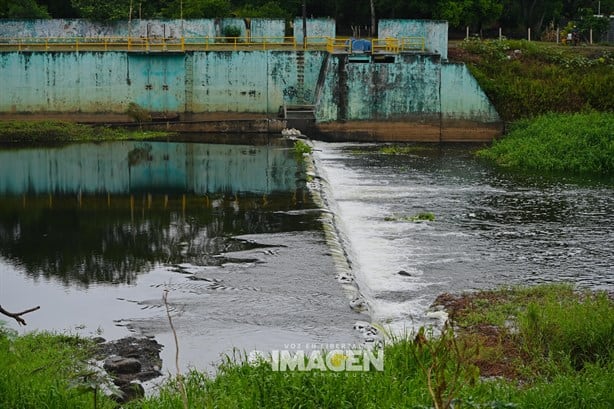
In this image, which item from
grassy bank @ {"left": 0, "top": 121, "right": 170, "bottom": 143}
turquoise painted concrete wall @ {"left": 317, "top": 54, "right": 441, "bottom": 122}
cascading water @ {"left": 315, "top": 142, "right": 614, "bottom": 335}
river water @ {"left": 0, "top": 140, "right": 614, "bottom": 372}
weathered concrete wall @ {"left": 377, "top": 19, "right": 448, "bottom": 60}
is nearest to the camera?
river water @ {"left": 0, "top": 140, "right": 614, "bottom": 372}

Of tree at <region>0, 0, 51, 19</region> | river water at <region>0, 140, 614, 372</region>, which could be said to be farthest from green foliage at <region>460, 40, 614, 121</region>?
tree at <region>0, 0, 51, 19</region>

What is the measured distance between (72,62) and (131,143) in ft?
17.7

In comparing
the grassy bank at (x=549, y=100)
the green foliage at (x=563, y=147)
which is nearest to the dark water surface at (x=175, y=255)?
the green foliage at (x=563, y=147)

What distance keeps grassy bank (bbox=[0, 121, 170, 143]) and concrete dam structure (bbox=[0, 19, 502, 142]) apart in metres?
1.62

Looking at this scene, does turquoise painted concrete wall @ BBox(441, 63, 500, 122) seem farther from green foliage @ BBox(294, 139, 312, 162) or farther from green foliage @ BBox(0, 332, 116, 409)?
green foliage @ BBox(0, 332, 116, 409)

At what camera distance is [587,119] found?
2738 centimetres

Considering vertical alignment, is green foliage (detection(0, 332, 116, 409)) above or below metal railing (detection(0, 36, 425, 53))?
below

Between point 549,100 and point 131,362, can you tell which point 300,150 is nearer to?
point 549,100

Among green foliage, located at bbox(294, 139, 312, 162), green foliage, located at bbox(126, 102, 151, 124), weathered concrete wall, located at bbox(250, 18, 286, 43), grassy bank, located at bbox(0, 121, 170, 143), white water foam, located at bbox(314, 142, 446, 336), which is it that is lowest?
white water foam, located at bbox(314, 142, 446, 336)

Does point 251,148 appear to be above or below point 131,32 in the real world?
below

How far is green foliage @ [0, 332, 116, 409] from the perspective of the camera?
716 centimetres

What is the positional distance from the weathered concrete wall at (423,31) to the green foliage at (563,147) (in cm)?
674

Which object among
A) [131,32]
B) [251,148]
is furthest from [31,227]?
[131,32]

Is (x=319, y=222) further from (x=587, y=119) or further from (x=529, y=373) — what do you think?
(x=587, y=119)
